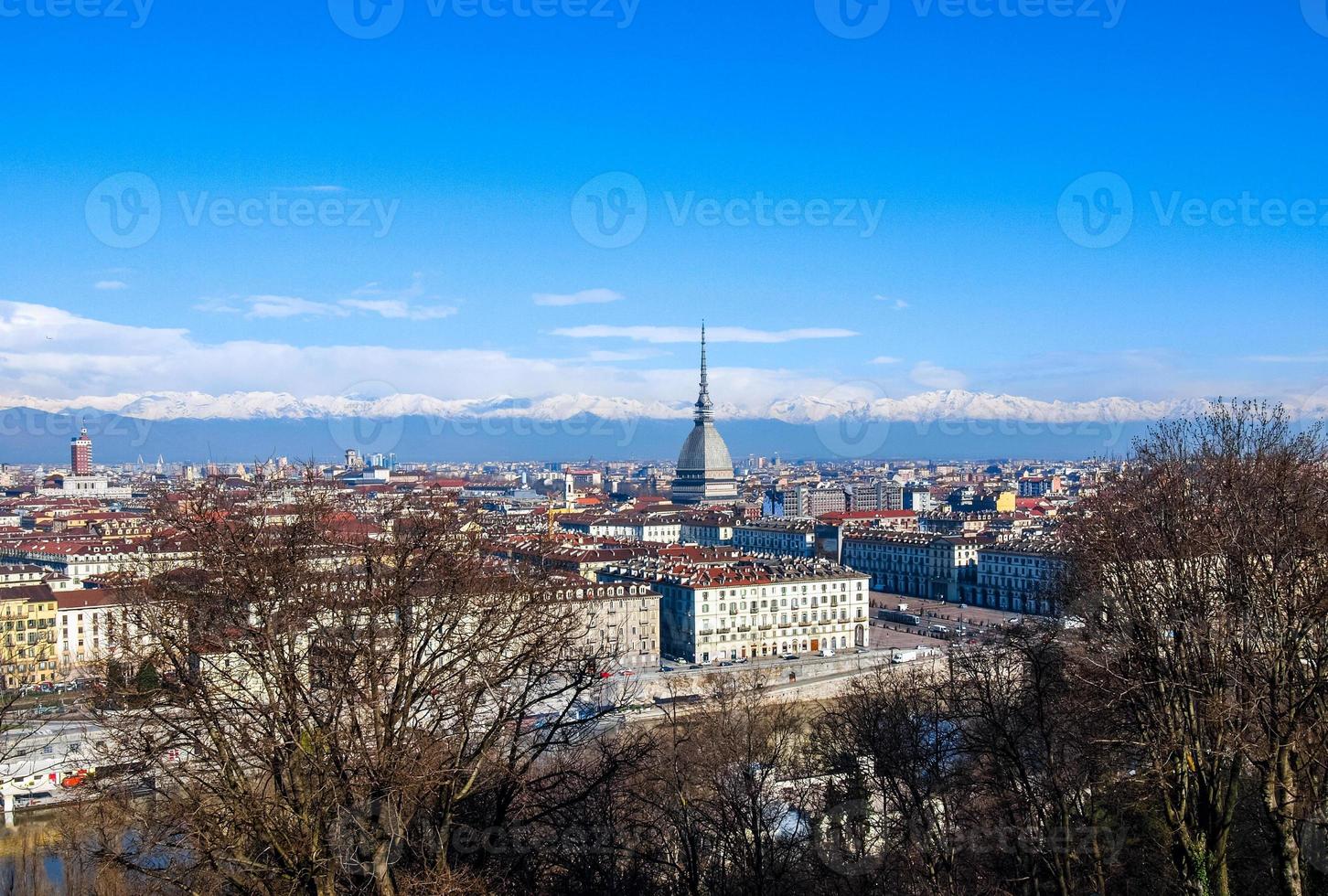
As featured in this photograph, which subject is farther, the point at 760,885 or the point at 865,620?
the point at 865,620

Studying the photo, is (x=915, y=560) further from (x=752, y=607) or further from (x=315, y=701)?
(x=315, y=701)

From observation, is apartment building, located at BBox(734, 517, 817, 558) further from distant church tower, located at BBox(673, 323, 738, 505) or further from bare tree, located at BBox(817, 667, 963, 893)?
bare tree, located at BBox(817, 667, 963, 893)

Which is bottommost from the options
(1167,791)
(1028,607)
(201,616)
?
(1028,607)

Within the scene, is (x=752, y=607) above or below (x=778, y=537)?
below

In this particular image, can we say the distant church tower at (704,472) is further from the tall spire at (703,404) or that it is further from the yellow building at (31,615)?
the yellow building at (31,615)

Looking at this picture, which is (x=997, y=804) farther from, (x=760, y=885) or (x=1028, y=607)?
(x=1028, y=607)

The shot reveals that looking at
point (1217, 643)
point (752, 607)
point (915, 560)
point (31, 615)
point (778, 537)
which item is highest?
point (1217, 643)

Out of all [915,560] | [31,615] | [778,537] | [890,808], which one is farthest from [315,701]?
[778,537]

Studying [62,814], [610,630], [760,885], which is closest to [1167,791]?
[760,885]

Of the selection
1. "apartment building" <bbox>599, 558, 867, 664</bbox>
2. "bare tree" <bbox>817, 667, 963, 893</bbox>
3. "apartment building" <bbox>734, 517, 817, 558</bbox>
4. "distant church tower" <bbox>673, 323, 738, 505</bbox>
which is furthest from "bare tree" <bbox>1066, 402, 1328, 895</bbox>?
"distant church tower" <bbox>673, 323, 738, 505</bbox>
